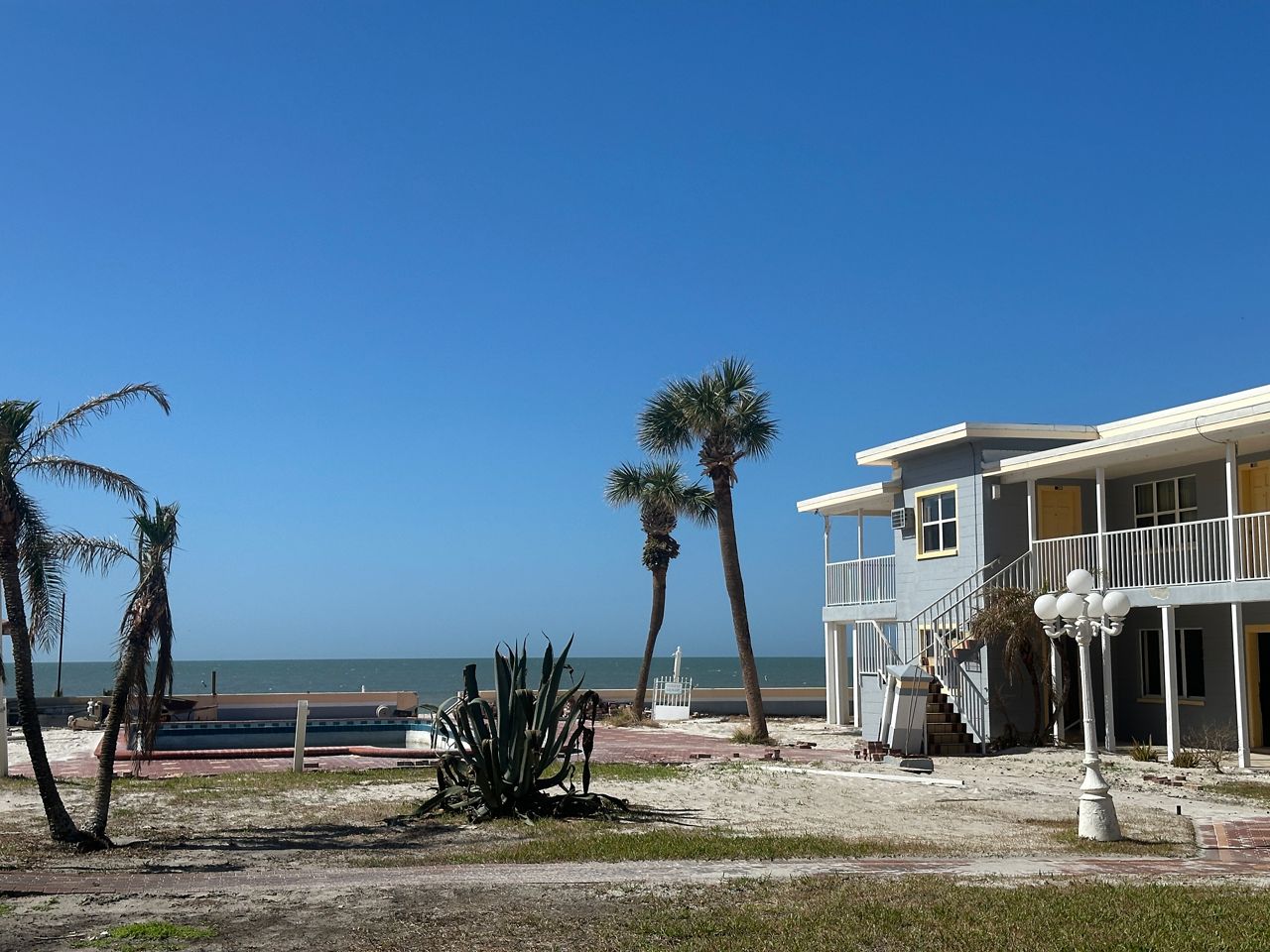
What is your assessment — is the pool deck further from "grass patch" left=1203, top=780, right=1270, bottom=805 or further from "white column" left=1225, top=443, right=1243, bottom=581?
"white column" left=1225, top=443, right=1243, bottom=581

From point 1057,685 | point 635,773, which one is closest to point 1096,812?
point 635,773

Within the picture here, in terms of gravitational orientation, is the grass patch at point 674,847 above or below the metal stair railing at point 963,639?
below

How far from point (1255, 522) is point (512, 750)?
13.5 meters

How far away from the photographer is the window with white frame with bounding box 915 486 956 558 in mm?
27188

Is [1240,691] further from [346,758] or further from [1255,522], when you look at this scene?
[346,758]

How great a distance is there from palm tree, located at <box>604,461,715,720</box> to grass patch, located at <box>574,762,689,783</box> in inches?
749

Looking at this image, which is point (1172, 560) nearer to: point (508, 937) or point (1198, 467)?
point (1198, 467)

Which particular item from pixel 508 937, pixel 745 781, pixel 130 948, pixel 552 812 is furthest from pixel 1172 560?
pixel 130 948

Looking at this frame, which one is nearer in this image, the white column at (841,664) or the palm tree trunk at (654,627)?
the white column at (841,664)

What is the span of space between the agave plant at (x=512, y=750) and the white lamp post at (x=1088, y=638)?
16.8 ft

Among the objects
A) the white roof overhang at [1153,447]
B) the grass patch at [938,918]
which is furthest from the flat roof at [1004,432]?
the grass patch at [938,918]

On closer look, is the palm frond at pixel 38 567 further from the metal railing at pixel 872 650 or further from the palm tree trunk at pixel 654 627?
the palm tree trunk at pixel 654 627

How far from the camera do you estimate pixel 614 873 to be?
1078 cm

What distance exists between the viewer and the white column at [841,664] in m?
32.4
